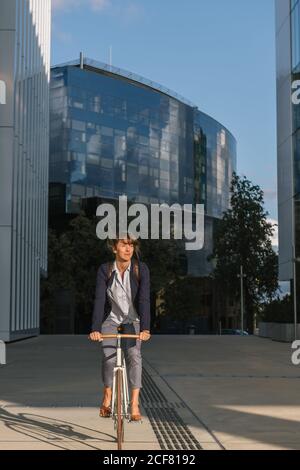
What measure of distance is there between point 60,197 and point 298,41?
33.2 meters

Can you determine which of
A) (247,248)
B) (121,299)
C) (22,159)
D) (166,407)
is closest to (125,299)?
(121,299)

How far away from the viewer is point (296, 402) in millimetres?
9867

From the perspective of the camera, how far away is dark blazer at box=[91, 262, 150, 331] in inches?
274

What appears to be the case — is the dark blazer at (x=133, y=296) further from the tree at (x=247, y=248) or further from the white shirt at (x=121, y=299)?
the tree at (x=247, y=248)

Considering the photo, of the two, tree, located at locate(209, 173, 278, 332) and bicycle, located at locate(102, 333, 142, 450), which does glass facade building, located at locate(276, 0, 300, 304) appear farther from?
bicycle, located at locate(102, 333, 142, 450)

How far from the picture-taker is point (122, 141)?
2709 inches

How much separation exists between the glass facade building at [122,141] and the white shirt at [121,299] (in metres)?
54.2

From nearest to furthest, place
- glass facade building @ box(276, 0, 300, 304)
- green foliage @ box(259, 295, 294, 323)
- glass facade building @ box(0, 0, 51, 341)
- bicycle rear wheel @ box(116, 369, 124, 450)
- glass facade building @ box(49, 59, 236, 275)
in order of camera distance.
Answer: bicycle rear wheel @ box(116, 369, 124, 450) < glass facade building @ box(0, 0, 51, 341) < green foliage @ box(259, 295, 294, 323) < glass facade building @ box(276, 0, 300, 304) < glass facade building @ box(49, 59, 236, 275)

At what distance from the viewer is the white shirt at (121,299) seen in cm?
704

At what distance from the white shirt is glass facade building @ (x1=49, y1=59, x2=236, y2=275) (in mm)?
54242

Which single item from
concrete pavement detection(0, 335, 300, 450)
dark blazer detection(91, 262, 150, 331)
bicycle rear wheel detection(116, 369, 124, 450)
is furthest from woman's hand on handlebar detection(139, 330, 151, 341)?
concrete pavement detection(0, 335, 300, 450)

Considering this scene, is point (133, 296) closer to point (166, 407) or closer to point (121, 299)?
point (121, 299)

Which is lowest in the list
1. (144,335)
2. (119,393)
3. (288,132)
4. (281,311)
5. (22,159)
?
(281,311)

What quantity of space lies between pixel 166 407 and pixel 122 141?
198 ft
